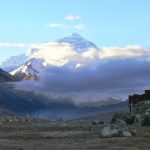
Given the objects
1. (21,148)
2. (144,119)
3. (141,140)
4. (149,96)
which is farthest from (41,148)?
(149,96)

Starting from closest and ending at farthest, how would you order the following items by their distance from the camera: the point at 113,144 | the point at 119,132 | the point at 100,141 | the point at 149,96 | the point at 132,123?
1. the point at 113,144
2. the point at 100,141
3. the point at 119,132
4. the point at 132,123
5. the point at 149,96

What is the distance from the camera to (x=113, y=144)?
A: 177 feet

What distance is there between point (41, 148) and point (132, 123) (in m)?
50.2

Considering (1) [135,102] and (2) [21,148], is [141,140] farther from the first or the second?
(1) [135,102]

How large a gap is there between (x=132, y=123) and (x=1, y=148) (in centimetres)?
5174

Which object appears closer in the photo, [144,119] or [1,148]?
[1,148]

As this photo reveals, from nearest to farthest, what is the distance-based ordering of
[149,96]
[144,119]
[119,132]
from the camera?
[119,132] → [144,119] → [149,96]

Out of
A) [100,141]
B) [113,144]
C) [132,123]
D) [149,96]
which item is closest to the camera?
[113,144]

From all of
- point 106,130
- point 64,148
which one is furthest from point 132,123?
point 64,148

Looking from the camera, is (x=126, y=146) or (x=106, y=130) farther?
(x=106, y=130)

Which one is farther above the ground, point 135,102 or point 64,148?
point 135,102

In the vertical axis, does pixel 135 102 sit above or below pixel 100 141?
above

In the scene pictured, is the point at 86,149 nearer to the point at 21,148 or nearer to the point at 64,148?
the point at 64,148

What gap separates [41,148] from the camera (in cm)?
5003
